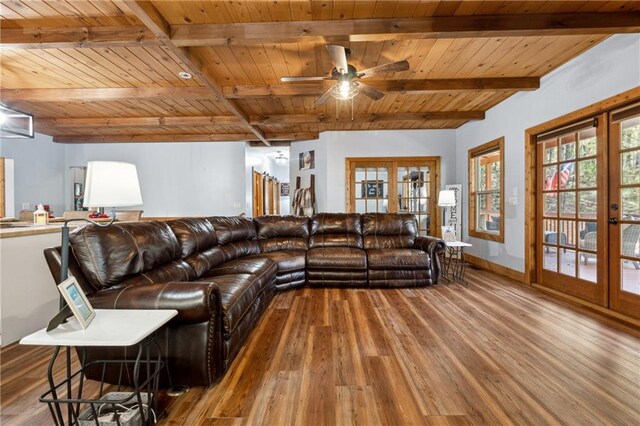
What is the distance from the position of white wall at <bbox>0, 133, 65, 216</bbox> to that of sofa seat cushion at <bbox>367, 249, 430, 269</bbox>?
718cm

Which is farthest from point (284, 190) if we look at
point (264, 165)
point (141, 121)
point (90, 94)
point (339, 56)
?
point (339, 56)

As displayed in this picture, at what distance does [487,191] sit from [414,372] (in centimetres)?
424

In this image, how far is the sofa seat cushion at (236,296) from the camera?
6.30ft

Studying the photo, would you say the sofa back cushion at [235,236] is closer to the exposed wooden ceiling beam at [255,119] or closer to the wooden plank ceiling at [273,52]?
the wooden plank ceiling at [273,52]

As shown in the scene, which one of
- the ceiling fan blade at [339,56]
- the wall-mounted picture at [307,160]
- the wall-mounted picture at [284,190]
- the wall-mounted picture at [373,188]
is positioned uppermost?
the ceiling fan blade at [339,56]

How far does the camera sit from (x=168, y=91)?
4.00 meters

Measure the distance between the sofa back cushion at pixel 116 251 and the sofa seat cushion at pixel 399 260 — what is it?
8.49 feet

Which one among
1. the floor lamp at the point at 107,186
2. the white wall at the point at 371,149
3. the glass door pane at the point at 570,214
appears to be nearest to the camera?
the floor lamp at the point at 107,186

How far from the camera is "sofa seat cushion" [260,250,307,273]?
3784 millimetres

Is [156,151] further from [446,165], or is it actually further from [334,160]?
[446,165]

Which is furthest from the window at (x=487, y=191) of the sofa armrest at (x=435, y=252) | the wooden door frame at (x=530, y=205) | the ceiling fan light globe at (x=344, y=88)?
the ceiling fan light globe at (x=344, y=88)

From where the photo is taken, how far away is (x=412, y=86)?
3.87m

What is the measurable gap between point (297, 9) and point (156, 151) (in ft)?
18.9

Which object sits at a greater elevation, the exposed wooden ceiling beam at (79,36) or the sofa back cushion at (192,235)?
the exposed wooden ceiling beam at (79,36)
